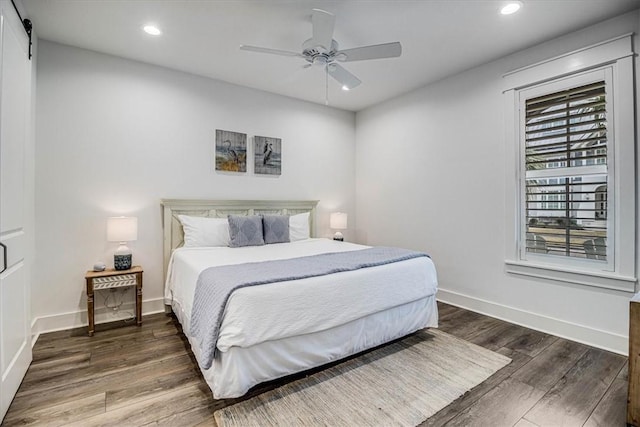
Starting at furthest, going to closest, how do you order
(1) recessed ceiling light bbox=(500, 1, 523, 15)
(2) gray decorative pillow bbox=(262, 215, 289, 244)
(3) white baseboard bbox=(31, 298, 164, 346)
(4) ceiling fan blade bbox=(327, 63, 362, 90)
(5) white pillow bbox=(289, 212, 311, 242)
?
(5) white pillow bbox=(289, 212, 311, 242), (2) gray decorative pillow bbox=(262, 215, 289, 244), (3) white baseboard bbox=(31, 298, 164, 346), (4) ceiling fan blade bbox=(327, 63, 362, 90), (1) recessed ceiling light bbox=(500, 1, 523, 15)

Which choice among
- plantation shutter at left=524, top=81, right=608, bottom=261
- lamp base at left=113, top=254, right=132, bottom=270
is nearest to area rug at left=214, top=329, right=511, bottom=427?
plantation shutter at left=524, top=81, right=608, bottom=261

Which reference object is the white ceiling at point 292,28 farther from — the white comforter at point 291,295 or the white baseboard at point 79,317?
the white baseboard at point 79,317

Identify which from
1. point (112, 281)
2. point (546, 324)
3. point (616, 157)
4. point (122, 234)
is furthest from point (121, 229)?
point (616, 157)

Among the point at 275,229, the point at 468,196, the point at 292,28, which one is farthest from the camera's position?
the point at 275,229

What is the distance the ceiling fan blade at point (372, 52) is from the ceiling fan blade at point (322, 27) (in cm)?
17

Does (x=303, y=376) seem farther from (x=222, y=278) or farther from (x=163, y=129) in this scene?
(x=163, y=129)

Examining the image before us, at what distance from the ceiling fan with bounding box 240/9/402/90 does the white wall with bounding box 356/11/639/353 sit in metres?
1.63

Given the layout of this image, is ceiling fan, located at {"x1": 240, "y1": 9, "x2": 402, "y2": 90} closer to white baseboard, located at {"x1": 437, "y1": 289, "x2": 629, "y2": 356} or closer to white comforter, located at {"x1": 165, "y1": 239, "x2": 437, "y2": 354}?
white comforter, located at {"x1": 165, "y1": 239, "x2": 437, "y2": 354}

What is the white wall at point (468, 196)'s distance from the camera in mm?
2833

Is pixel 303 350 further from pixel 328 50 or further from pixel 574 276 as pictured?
pixel 574 276

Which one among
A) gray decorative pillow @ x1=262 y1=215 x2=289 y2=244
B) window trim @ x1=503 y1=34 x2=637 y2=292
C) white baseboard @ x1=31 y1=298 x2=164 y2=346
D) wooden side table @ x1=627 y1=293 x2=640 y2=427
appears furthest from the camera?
gray decorative pillow @ x1=262 y1=215 x2=289 y2=244

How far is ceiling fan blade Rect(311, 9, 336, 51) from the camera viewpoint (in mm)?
2156

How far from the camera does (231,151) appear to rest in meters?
4.09

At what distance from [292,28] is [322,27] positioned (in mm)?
643
